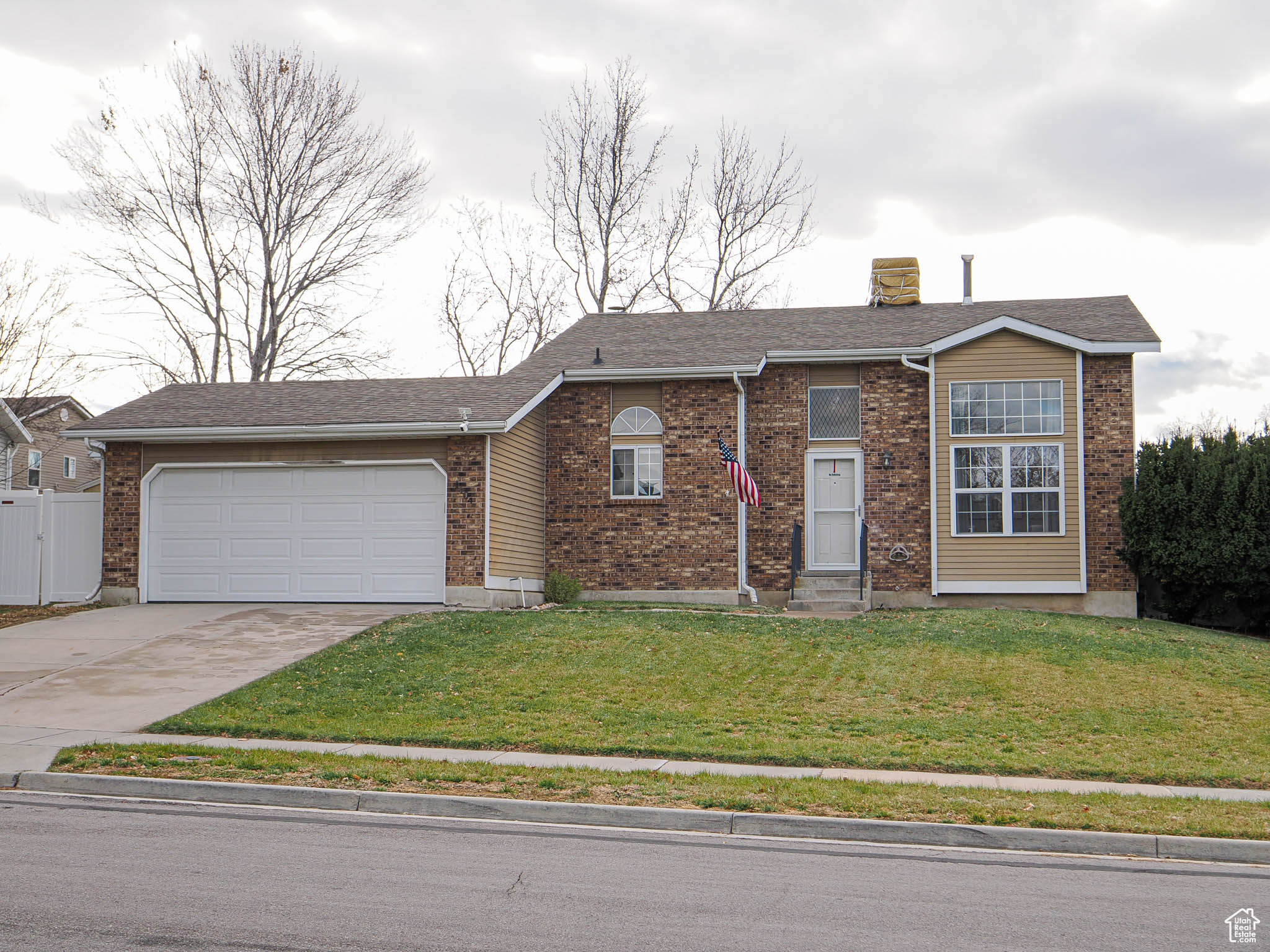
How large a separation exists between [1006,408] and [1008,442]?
588 millimetres

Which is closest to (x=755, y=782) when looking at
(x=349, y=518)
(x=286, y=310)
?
(x=349, y=518)

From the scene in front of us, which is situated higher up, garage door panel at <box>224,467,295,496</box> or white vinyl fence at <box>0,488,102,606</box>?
garage door panel at <box>224,467,295,496</box>

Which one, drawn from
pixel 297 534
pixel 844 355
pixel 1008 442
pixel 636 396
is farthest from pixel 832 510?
pixel 297 534

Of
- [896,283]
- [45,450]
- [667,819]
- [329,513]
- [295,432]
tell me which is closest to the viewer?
[667,819]

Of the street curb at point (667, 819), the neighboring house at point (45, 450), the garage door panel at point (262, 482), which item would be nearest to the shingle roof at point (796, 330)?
the garage door panel at point (262, 482)

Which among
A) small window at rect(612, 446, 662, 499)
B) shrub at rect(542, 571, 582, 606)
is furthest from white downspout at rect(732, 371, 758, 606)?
shrub at rect(542, 571, 582, 606)

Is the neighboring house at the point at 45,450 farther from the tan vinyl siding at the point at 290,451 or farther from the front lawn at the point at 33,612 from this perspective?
the tan vinyl siding at the point at 290,451

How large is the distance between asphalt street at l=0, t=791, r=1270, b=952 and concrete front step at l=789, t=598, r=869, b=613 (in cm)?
1130

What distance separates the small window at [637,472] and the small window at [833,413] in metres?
2.79

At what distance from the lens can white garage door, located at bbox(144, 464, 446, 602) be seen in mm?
17656

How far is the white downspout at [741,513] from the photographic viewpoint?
19500mm

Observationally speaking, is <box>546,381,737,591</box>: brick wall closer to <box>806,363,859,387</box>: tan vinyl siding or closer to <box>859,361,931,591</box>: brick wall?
<box>806,363,859,387</box>: tan vinyl siding

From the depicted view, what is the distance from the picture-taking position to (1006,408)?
19.1 meters

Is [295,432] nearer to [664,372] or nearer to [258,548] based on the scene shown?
[258,548]
